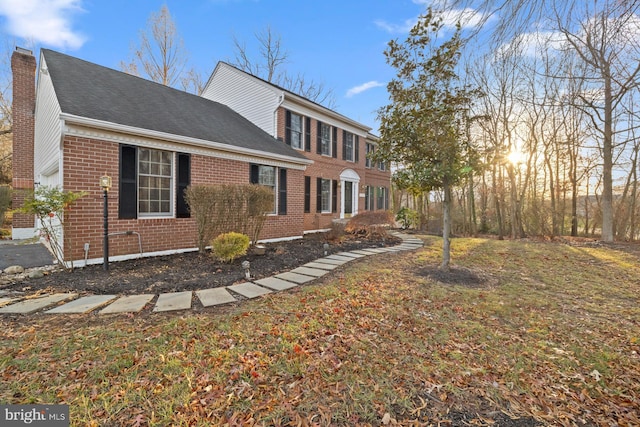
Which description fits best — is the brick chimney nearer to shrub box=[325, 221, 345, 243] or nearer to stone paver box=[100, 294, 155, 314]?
stone paver box=[100, 294, 155, 314]

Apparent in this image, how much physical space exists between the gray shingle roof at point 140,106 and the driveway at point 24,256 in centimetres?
317

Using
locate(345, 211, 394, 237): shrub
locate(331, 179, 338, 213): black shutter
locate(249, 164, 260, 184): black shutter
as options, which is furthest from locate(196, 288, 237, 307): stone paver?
locate(331, 179, 338, 213): black shutter

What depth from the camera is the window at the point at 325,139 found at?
1247 centimetres

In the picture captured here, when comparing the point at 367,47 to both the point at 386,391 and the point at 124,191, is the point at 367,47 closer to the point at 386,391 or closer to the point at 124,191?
the point at 386,391

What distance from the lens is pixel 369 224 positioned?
34.4 feet

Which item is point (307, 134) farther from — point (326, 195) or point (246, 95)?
point (246, 95)

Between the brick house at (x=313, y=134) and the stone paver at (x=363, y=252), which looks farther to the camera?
the brick house at (x=313, y=134)

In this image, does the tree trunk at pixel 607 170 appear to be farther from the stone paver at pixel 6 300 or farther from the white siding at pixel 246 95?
the stone paver at pixel 6 300

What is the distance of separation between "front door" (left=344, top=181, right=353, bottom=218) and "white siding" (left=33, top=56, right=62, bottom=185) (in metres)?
10.8

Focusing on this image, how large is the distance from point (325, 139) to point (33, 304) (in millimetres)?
11153

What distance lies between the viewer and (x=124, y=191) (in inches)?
227

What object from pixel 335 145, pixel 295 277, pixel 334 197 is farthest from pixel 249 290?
pixel 335 145

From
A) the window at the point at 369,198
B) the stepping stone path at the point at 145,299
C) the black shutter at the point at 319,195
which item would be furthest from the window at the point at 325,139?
the stepping stone path at the point at 145,299

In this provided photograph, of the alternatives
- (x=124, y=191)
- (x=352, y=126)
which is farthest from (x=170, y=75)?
(x=124, y=191)
